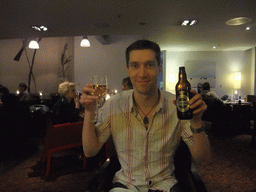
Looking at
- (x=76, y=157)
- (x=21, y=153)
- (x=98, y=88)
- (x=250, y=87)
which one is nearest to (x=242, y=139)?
(x=76, y=157)

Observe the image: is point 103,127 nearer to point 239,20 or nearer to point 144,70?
point 144,70

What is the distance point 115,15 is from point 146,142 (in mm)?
3315

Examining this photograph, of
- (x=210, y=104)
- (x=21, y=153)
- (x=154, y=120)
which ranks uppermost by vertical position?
(x=154, y=120)

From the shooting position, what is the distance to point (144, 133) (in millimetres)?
1241

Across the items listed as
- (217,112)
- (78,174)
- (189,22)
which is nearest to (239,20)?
(189,22)

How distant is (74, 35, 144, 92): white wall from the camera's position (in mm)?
7488

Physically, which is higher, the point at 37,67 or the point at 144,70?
the point at 37,67

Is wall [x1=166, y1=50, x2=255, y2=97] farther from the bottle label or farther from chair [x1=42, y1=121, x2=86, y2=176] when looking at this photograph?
the bottle label

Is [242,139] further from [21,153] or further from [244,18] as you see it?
[21,153]

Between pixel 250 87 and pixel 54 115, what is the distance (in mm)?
9600

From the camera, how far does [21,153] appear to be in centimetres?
365

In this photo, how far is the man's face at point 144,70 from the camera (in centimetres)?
120

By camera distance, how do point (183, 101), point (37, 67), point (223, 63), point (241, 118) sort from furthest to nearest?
point (223, 63)
point (37, 67)
point (241, 118)
point (183, 101)

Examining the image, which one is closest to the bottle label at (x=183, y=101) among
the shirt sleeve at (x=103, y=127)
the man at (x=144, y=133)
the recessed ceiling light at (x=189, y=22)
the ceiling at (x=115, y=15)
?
the man at (x=144, y=133)
